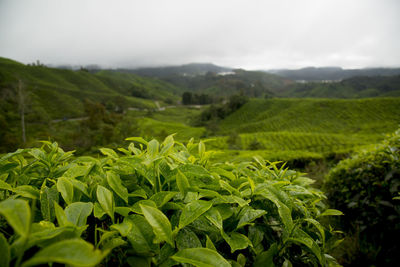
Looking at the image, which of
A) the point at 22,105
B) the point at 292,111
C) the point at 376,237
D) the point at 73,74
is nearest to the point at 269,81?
the point at 292,111

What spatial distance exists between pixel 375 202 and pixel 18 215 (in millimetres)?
3890

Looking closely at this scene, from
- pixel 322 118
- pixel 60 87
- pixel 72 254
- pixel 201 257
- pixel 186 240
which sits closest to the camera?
pixel 72 254

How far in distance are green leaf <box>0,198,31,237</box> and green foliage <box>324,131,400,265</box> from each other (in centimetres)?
318

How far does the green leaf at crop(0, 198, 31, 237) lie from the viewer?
0.45m

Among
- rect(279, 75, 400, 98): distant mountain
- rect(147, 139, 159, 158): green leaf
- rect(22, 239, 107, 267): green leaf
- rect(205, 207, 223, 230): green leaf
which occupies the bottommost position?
rect(205, 207, 223, 230): green leaf

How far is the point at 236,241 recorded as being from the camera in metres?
0.84

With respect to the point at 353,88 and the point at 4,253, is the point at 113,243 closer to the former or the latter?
the point at 4,253

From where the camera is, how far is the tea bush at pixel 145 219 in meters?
0.54

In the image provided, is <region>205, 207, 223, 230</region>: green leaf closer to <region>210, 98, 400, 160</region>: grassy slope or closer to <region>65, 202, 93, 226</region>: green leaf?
<region>65, 202, 93, 226</region>: green leaf

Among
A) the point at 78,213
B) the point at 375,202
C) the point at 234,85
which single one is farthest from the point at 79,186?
the point at 234,85

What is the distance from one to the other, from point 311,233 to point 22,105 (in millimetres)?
37091

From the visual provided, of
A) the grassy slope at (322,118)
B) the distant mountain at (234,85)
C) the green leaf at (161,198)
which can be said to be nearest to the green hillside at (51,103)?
the green leaf at (161,198)

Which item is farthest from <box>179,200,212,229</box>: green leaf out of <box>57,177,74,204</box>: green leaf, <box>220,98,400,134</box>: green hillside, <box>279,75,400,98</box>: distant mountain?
<box>279,75,400,98</box>: distant mountain

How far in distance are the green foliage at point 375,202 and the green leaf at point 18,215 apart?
3177 millimetres
